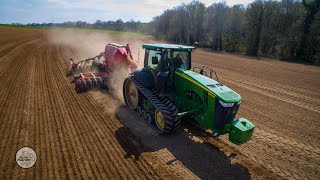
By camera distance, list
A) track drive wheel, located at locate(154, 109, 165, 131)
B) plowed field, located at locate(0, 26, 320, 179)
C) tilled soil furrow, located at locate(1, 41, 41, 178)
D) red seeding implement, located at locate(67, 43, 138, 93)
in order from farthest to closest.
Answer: red seeding implement, located at locate(67, 43, 138, 93), track drive wheel, located at locate(154, 109, 165, 131), tilled soil furrow, located at locate(1, 41, 41, 178), plowed field, located at locate(0, 26, 320, 179)

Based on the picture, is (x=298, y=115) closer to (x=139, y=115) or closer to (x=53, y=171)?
(x=139, y=115)

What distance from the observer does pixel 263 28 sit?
118 feet

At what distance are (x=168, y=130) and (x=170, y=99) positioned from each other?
1294 mm

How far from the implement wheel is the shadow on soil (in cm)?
99

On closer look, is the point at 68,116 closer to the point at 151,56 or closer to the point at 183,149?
the point at 151,56

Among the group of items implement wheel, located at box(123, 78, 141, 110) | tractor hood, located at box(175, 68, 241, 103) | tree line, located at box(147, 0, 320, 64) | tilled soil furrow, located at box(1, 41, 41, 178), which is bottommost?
tilled soil furrow, located at box(1, 41, 41, 178)

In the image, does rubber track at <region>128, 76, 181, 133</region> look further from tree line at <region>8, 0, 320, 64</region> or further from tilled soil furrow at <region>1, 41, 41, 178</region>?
tree line at <region>8, 0, 320, 64</region>

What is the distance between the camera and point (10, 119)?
8.35 metres

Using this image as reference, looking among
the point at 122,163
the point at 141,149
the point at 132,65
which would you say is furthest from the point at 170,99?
the point at 132,65

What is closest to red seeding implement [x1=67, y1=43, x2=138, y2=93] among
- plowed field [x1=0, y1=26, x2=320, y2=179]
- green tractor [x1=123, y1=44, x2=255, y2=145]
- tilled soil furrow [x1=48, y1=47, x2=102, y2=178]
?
plowed field [x1=0, y1=26, x2=320, y2=179]

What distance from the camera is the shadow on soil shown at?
6086mm

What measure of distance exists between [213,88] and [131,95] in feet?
12.6

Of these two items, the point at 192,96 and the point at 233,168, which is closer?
the point at 233,168

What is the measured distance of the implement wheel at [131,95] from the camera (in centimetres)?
924
